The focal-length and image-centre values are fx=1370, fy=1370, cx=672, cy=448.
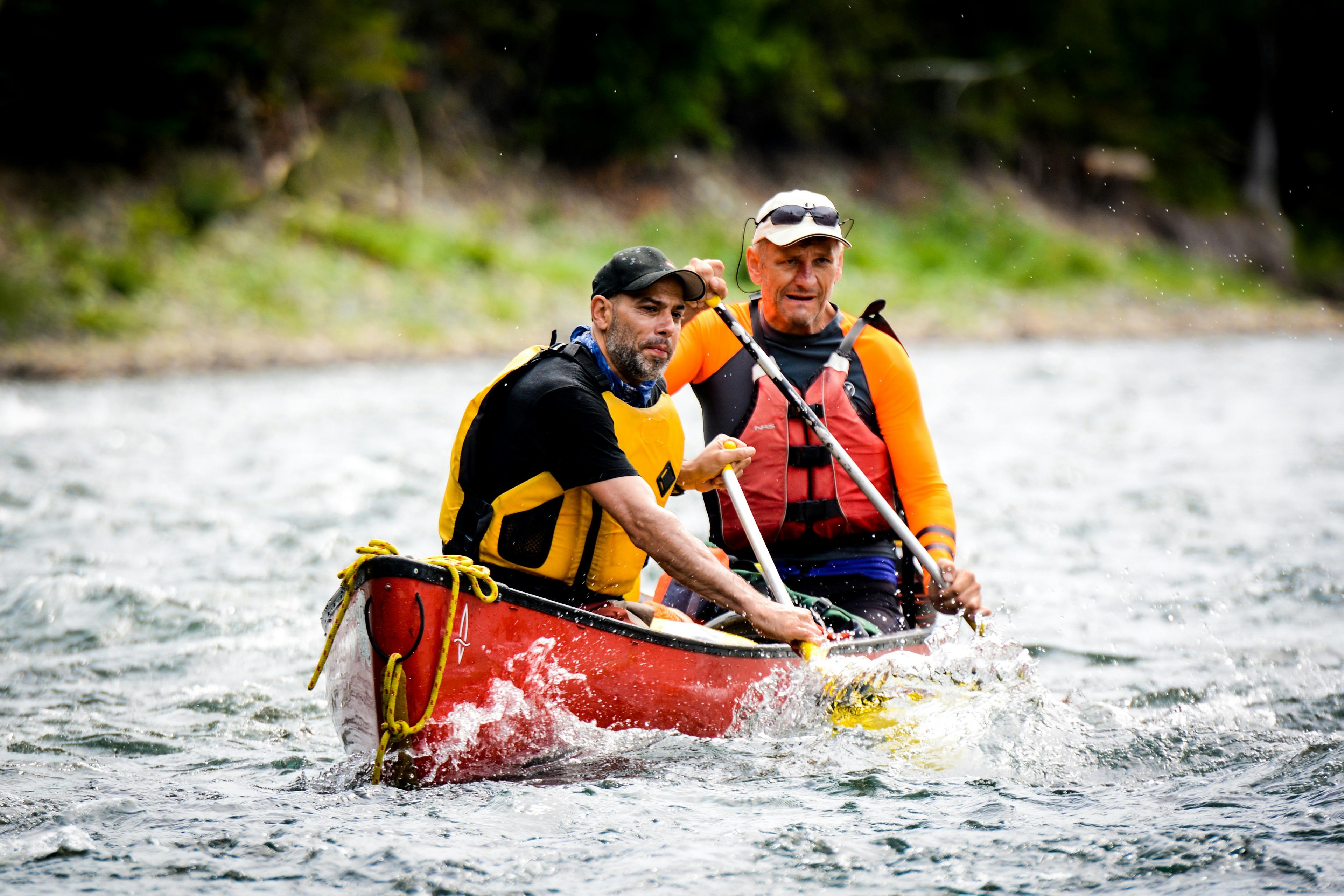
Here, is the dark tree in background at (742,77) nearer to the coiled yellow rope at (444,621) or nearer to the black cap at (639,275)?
the black cap at (639,275)

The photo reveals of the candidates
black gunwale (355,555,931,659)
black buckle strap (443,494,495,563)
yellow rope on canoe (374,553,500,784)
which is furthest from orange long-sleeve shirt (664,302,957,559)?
yellow rope on canoe (374,553,500,784)

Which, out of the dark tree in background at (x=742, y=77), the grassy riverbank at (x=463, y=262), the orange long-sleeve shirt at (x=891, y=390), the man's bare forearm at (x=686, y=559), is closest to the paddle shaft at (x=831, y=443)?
the orange long-sleeve shirt at (x=891, y=390)

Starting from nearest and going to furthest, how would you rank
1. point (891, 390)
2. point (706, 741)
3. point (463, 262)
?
point (706, 741) → point (891, 390) → point (463, 262)

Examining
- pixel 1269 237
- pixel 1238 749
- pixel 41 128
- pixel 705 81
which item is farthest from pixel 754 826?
pixel 1269 237

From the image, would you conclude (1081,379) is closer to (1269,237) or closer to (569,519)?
A: (569,519)

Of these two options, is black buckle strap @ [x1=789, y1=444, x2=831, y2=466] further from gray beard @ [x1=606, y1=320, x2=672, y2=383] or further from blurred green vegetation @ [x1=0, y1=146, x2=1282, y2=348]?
blurred green vegetation @ [x1=0, y1=146, x2=1282, y2=348]

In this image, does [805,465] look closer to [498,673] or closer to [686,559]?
[686,559]

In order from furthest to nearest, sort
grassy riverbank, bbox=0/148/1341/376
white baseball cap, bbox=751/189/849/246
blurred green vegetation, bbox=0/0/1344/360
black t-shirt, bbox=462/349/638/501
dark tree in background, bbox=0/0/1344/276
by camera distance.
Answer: dark tree in background, bbox=0/0/1344/276
blurred green vegetation, bbox=0/0/1344/360
grassy riverbank, bbox=0/148/1341/376
white baseball cap, bbox=751/189/849/246
black t-shirt, bbox=462/349/638/501

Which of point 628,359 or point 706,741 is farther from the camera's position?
point 706,741

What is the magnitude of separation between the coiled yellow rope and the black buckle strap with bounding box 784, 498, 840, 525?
57.2 inches

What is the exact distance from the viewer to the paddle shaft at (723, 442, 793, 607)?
14.9ft

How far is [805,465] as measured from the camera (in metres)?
4.94

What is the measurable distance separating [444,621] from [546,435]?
1.95 feet

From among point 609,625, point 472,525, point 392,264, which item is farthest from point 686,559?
point 392,264
